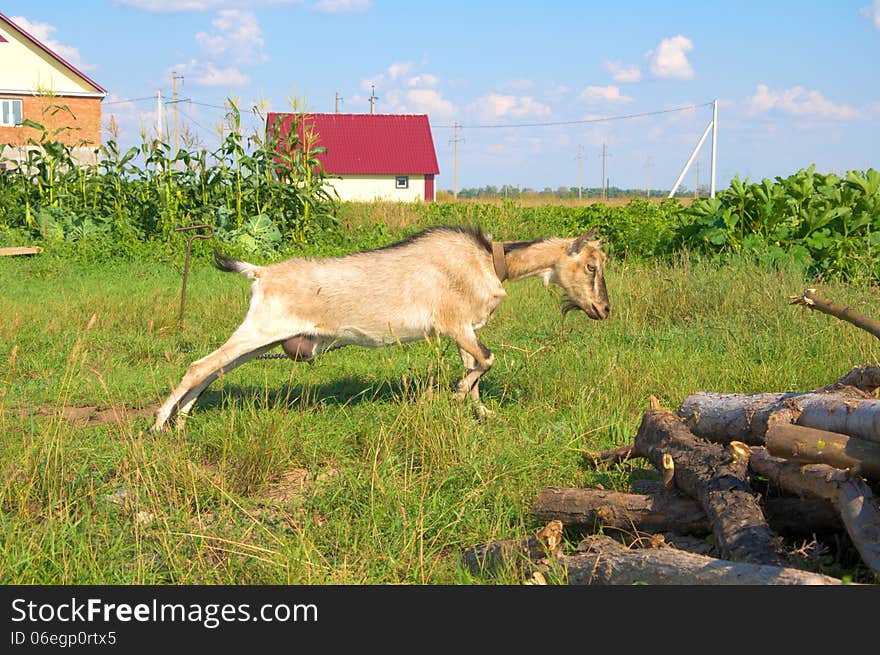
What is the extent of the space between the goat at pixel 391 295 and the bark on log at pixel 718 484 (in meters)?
2.07

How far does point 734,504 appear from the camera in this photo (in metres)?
4.23

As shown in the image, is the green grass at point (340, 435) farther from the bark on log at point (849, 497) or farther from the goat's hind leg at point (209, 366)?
the bark on log at point (849, 497)

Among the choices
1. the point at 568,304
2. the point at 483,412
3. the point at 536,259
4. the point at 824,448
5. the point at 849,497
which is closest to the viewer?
the point at 849,497

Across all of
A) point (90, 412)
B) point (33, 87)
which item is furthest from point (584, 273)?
point (33, 87)

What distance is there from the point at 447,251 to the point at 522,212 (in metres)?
16.6

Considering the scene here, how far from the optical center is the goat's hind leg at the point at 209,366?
6762 mm

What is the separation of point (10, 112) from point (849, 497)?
4183 centimetres

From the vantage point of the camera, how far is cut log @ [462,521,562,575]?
430 cm

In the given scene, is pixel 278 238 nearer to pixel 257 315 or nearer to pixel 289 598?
pixel 257 315

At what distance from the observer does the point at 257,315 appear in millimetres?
7062

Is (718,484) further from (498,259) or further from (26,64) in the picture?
(26,64)


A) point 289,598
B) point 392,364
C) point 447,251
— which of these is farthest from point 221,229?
point 289,598

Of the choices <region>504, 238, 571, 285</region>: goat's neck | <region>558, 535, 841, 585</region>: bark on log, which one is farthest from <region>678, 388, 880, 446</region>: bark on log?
<region>504, 238, 571, 285</region>: goat's neck

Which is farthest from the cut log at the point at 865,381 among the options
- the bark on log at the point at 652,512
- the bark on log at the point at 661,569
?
the bark on log at the point at 661,569
